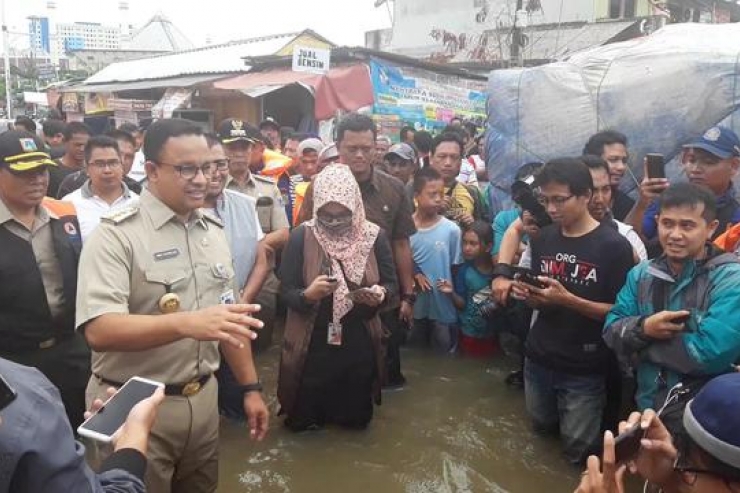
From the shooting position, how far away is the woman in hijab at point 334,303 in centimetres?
370

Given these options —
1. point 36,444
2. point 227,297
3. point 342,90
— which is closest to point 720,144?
point 227,297

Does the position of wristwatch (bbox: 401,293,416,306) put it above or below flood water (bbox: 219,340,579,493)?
above

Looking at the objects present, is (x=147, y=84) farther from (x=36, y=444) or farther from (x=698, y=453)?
(x=698, y=453)

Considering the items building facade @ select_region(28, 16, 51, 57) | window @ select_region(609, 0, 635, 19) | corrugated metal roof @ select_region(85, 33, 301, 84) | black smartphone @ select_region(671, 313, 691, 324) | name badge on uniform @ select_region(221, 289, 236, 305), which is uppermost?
building facade @ select_region(28, 16, 51, 57)

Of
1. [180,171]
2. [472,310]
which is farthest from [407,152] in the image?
[180,171]

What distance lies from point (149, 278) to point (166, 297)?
10 cm

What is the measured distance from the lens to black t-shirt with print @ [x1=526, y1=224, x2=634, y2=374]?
338cm

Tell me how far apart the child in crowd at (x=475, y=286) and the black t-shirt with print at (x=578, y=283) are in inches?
52.7

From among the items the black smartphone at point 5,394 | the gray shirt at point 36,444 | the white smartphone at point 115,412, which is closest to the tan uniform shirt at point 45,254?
the white smartphone at point 115,412

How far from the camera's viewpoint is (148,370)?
2381mm

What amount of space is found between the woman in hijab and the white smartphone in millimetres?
1763

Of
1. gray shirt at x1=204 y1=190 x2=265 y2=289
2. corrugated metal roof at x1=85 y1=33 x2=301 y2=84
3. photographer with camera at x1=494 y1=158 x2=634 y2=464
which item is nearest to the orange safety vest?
photographer with camera at x1=494 y1=158 x2=634 y2=464

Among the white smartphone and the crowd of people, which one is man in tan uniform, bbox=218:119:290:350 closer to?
the crowd of people

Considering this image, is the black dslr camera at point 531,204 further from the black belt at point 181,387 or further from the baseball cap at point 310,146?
the baseball cap at point 310,146
